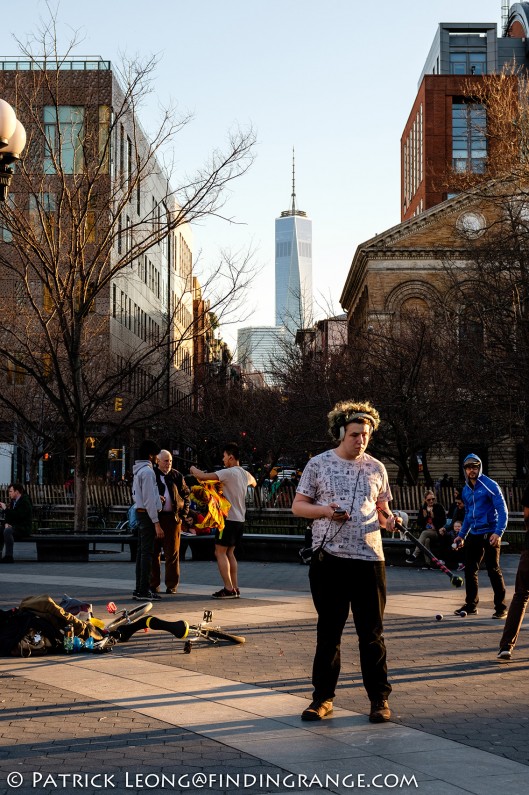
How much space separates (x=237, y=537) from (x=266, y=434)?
1158 inches

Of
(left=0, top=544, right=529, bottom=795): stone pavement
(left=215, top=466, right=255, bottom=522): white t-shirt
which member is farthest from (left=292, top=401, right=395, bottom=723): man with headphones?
(left=215, top=466, right=255, bottom=522): white t-shirt

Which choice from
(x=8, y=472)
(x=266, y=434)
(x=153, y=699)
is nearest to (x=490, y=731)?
(x=153, y=699)

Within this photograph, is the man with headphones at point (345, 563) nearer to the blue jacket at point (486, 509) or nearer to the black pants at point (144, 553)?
the blue jacket at point (486, 509)

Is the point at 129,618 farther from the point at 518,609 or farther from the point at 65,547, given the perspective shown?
the point at 65,547

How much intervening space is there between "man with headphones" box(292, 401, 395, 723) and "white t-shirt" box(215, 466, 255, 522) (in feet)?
21.3

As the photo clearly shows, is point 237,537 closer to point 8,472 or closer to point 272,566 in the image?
point 272,566

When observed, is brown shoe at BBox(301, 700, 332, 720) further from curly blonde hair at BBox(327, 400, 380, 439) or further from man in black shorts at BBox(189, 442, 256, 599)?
man in black shorts at BBox(189, 442, 256, 599)

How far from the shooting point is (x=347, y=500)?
7227 mm

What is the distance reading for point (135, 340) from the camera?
65625mm

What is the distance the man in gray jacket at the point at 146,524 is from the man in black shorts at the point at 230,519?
2.59 feet

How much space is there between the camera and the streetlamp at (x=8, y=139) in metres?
11.0

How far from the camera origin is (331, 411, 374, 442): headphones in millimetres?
7277

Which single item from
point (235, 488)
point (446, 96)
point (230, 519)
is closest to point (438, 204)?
point (446, 96)

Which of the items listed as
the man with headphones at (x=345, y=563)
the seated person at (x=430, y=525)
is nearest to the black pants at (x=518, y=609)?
the man with headphones at (x=345, y=563)
